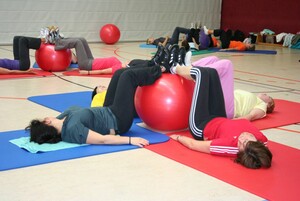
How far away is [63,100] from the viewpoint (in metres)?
4.68

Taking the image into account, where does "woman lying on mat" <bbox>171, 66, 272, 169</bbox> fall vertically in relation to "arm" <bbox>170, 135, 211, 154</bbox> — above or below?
above

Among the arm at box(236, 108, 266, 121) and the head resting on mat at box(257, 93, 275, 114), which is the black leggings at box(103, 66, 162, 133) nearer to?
the arm at box(236, 108, 266, 121)

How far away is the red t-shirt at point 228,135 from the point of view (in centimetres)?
302

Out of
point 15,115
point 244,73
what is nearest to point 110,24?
point 244,73

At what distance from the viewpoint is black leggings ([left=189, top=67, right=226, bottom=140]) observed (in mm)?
3352

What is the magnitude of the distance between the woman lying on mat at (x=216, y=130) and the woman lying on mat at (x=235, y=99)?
22cm

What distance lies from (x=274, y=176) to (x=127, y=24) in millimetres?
10339

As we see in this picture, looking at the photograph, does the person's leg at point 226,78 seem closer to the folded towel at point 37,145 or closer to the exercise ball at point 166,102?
the exercise ball at point 166,102

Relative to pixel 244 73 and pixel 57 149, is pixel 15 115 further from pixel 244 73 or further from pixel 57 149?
pixel 244 73

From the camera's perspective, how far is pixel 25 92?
5.15 metres

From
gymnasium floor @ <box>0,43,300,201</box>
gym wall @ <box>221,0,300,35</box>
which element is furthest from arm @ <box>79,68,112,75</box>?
gym wall @ <box>221,0,300,35</box>

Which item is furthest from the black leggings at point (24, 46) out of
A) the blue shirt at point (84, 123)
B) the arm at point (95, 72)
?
the blue shirt at point (84, 123)

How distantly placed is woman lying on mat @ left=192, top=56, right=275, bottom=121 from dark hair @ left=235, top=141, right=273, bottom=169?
0.97 m

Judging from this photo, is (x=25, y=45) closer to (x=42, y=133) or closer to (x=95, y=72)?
(x=95, y=72)
